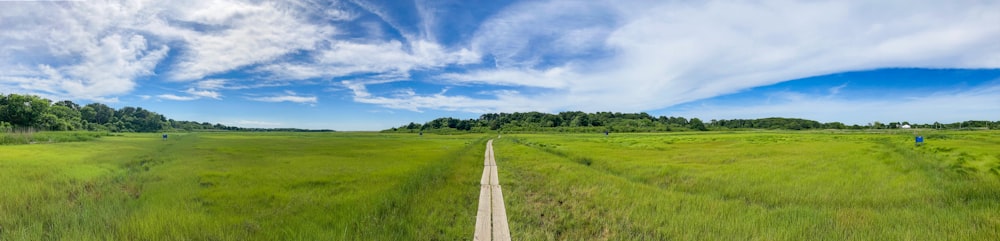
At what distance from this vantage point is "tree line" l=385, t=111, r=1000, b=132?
120 metres

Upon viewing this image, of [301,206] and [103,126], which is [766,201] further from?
[103,126]

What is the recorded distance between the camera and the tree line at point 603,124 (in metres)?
120

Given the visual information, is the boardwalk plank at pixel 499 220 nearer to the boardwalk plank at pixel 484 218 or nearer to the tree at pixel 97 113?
the boardwalk plank at pixel 484 218

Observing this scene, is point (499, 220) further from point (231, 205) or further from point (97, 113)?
point (97, 113)

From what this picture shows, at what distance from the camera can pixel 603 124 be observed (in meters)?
134

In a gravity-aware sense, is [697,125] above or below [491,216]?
above

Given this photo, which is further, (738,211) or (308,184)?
(308,184)

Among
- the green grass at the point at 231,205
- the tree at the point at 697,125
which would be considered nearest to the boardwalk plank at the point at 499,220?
the green grass at the point at 231,205

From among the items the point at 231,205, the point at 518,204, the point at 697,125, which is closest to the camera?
the point at 231,205

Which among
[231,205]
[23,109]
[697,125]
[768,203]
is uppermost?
[23,109]

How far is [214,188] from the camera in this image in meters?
9.38

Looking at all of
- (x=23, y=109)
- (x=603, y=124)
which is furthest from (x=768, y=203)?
(x=603, y=124)

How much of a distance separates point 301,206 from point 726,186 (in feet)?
34.7

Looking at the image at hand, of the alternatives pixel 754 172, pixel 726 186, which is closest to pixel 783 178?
pixel 754 172
